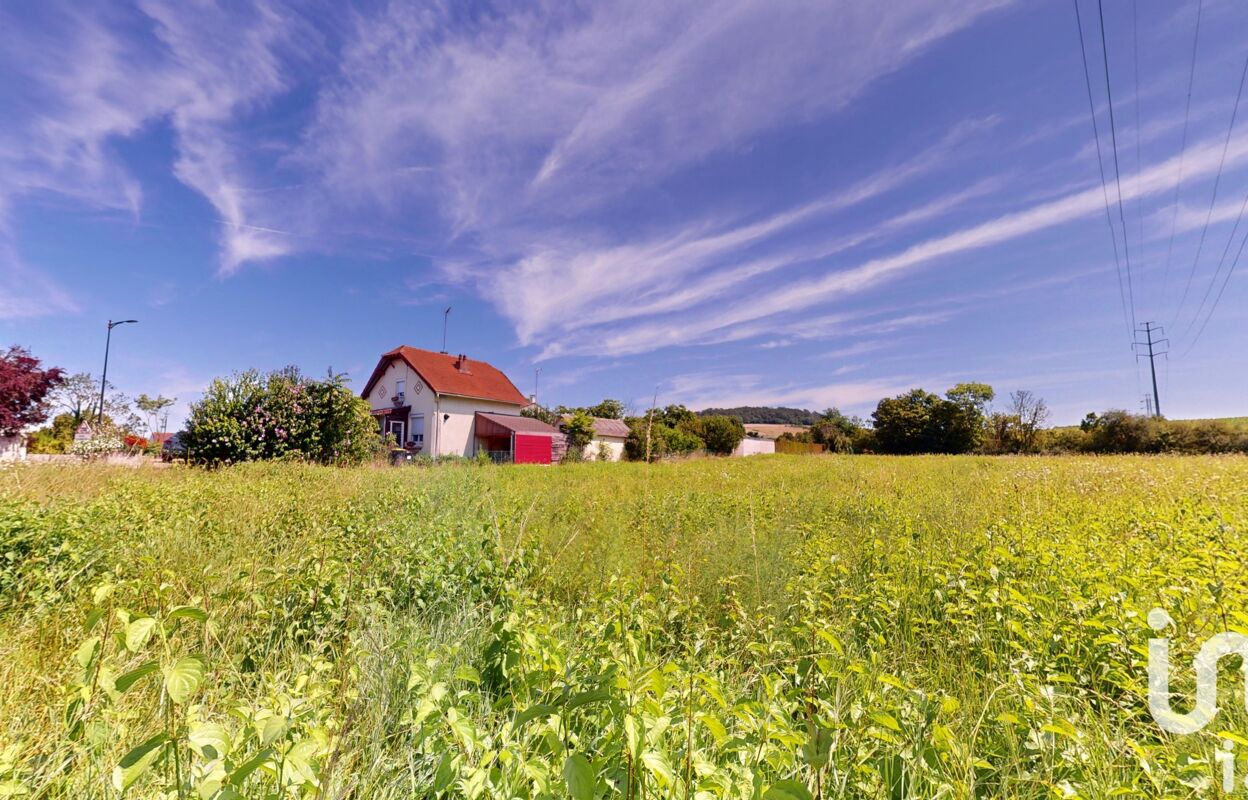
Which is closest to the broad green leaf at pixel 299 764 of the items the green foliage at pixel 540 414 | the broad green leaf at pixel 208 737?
the broad green leaf at pixel 208 737

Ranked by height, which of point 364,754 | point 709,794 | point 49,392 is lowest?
point 364,754

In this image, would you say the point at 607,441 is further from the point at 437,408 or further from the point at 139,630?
the point at 139,630

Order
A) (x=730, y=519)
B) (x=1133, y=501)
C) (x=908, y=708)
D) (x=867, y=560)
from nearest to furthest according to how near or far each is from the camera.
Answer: (x=908, y=708) → (x=867, y=560) → (x=1133, y=501) → (x=730, y=519)

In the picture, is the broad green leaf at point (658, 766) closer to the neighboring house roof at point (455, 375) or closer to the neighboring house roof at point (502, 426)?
the neighboring house roof at point (502, 426)

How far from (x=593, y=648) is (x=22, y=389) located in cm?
2442

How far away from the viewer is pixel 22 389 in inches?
603

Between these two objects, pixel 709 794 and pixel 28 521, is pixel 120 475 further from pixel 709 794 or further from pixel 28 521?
pixel 709 794

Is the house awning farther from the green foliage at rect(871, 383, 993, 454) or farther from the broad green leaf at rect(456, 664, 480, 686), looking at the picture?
the green foliage at rect(871, 383, 993, 454)

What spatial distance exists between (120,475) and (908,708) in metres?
9.89

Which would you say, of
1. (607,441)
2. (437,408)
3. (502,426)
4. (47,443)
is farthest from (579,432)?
(47,443)

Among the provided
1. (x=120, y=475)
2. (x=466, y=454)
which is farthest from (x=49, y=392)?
(x=120, y=475)

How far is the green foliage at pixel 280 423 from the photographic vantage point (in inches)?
414

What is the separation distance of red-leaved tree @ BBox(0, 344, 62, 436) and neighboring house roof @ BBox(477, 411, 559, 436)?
16505mm

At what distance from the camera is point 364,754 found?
1.68 m
